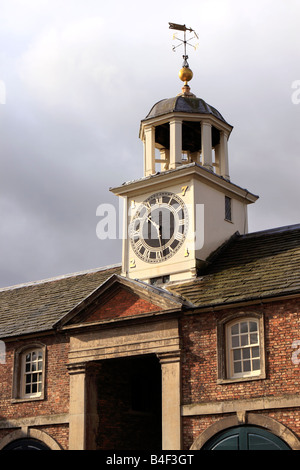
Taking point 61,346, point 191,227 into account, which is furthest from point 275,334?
point 61,346

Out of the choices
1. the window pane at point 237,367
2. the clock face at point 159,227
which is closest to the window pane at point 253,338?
the window pane at point 237,367

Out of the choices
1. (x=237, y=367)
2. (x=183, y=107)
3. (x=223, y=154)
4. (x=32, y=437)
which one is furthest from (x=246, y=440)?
(x=183, y=107)

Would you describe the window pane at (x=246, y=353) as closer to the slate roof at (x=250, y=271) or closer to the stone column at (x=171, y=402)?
the slate roof at (x=250, y=271)

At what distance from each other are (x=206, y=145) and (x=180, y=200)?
2598 millimetres

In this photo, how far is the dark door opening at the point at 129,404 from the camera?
24.5 m

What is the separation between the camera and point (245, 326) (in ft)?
71.4

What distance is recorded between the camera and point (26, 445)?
2506cm

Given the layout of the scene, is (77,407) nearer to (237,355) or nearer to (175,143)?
(237,355)

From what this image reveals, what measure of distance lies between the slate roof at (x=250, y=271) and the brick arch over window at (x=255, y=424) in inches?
Result: 132

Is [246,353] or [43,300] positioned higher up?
[43,300]
